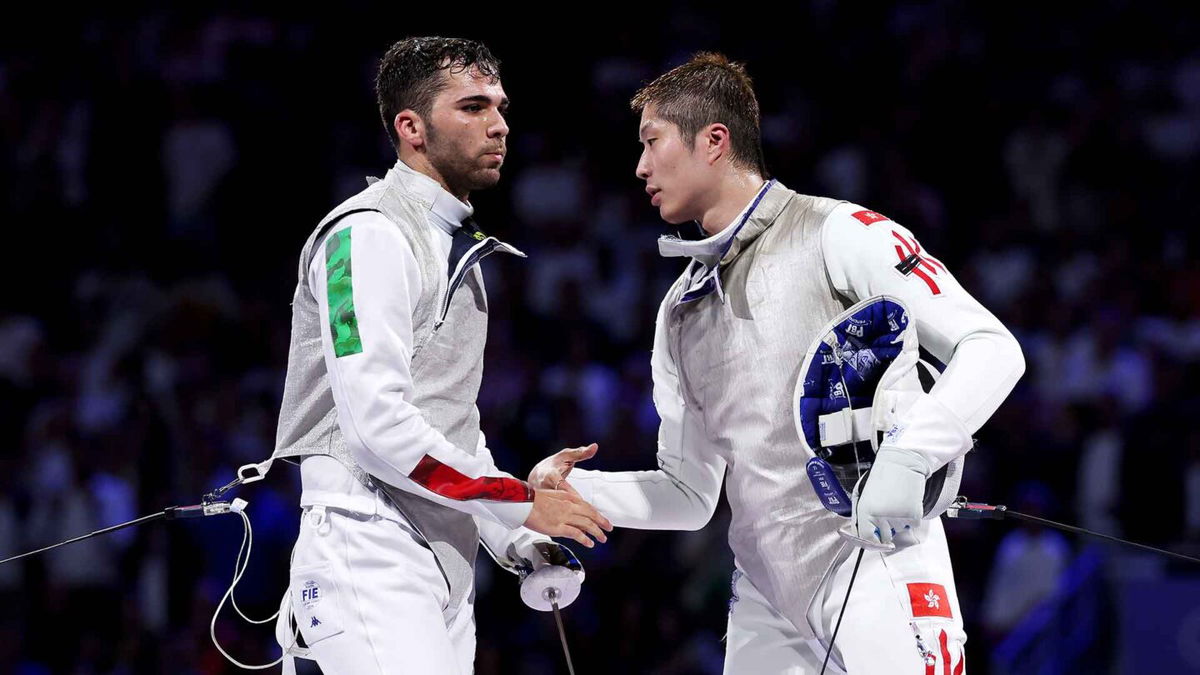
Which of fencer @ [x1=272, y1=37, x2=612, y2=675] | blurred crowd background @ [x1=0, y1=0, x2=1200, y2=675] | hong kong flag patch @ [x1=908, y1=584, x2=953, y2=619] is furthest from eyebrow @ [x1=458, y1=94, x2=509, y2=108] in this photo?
blurred crowd background @ [x1=0, y1=0, x2=1200, y2=675]

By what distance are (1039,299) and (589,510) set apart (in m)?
4.45

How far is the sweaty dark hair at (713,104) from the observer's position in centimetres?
310

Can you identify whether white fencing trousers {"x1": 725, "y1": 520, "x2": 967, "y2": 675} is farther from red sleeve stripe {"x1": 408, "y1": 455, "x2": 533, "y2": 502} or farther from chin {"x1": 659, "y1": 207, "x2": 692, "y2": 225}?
chin {"x1": 659, "y1": 207, "x2": 692, "y2": 225}

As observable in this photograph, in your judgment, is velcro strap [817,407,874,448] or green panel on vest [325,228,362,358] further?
velcro strap [817,407,874,448]

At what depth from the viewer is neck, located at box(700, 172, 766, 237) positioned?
10.1 feet

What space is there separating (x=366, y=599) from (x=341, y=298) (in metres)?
0.57

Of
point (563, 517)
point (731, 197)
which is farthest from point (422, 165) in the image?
point (563, 517)

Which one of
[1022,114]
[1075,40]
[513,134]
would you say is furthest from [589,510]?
[1075,40]

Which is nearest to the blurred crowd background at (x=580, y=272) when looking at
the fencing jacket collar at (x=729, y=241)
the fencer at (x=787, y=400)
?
the fencer at (x=787, y=400)

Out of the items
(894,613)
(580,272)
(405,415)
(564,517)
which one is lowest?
(894,613)

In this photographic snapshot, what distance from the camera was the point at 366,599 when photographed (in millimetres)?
2605

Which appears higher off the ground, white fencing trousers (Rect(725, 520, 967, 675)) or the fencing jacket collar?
the fencing jacket collar

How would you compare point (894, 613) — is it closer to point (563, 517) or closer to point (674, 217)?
point (563, 517)

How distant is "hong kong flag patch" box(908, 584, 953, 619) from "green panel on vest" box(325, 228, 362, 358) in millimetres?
1155
